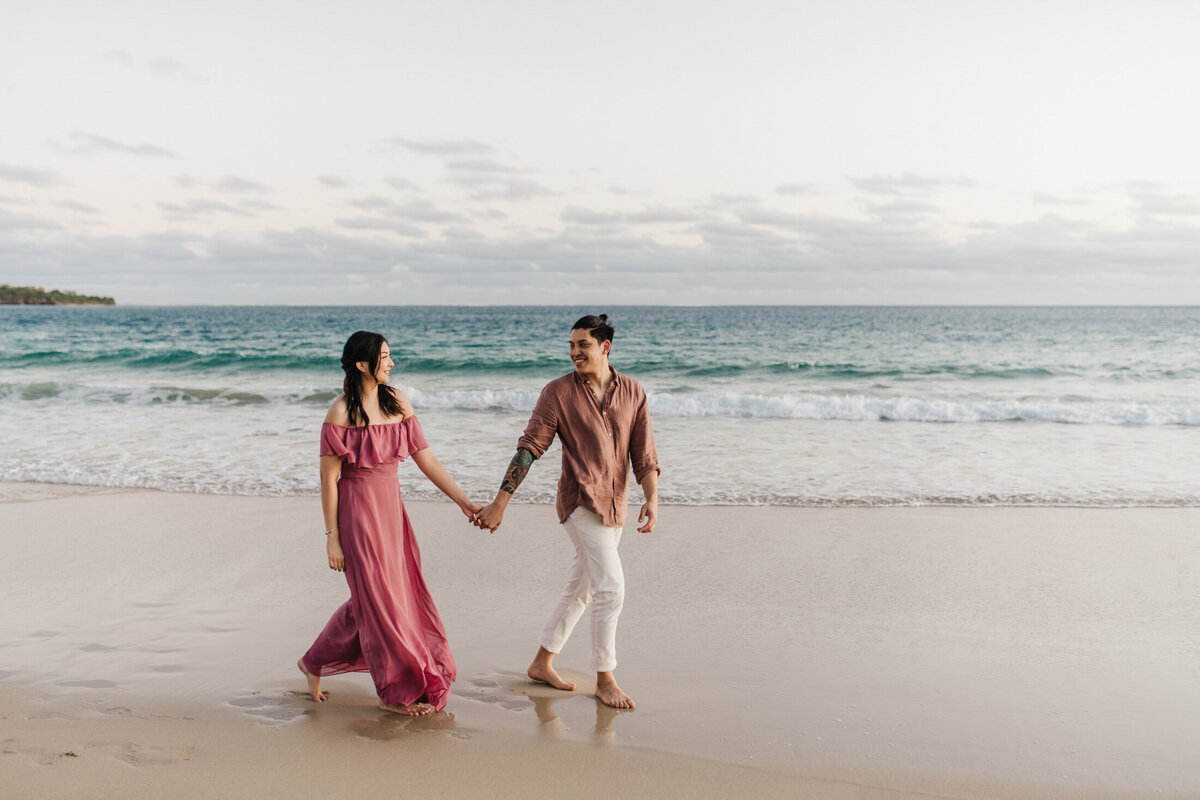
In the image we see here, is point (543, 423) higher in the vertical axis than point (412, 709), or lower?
higher

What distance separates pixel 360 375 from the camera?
3.52 m

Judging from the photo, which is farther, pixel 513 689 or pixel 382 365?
pixel 513 689

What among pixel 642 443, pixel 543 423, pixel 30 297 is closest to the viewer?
pixel 543 423

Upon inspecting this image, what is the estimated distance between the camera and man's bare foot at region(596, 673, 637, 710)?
3.69 metres

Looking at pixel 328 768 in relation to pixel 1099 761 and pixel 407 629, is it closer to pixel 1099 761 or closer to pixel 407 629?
pixel 407 629

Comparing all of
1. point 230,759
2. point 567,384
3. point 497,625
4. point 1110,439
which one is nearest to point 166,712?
point 230,759

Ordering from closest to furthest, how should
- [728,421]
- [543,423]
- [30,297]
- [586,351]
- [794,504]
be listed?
[586,351], [543,423], [794,504], [728,421], [30,297]

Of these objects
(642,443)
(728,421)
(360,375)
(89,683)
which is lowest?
(89,683)

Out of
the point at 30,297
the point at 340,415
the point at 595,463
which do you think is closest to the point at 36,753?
the point at 340,415

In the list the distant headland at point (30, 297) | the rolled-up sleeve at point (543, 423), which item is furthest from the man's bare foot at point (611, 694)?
the distant headland at point (30, 297)

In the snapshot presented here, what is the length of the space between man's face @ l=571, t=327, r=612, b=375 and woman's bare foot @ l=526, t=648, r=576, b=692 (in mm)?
1412

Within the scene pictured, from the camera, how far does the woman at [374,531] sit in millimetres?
3510

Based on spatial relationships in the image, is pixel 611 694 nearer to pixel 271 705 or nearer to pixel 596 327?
pixel 271 705

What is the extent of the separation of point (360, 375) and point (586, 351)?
0.99m
